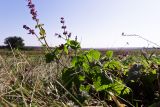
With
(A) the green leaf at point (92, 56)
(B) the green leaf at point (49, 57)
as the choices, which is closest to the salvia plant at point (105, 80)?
(A) the green leaf at point (92, 56)

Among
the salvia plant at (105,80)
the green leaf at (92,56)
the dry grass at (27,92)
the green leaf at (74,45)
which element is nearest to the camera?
the dry grass at (27,92)

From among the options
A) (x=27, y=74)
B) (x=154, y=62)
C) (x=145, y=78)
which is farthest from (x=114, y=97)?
(x=27, y=74)

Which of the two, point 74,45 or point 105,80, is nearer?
point 105,80

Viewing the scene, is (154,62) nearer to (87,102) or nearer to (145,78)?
(145,78)

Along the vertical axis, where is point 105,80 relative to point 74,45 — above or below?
below

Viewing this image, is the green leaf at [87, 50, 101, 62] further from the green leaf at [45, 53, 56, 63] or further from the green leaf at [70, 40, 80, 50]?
the green leaf at [45, 53, 56, 63]

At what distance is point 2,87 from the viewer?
288 centimetres

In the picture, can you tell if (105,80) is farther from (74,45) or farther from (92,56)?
(74,45)

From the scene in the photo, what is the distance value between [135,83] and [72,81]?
1.64ft

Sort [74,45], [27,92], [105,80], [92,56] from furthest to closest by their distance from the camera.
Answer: [74,45], [92,56], [105,80], [27,92]

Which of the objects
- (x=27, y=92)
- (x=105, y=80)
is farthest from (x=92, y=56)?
(x=27, y=92)

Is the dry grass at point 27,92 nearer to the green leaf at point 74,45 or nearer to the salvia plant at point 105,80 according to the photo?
the salvia plant at point 105,80

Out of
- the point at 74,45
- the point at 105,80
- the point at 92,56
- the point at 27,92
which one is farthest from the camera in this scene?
the point at 74,45

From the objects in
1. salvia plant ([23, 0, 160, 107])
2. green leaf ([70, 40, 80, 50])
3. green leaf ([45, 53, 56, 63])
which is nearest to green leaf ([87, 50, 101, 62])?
salvia plant ([23, 0, 160, 107])
